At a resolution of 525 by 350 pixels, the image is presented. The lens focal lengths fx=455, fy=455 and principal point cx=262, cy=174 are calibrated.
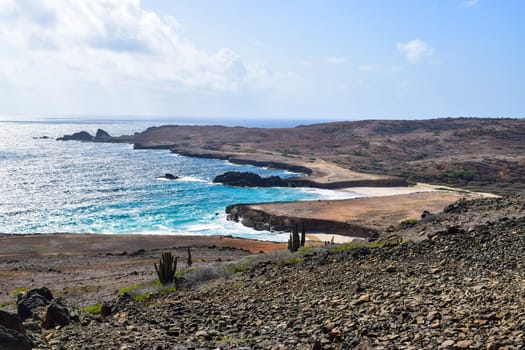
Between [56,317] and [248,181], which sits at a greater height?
[56,317]

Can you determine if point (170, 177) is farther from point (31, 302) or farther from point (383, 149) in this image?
point (31, 302)

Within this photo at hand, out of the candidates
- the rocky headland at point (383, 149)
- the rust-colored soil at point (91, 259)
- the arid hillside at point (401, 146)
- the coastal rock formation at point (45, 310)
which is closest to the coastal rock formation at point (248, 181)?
the rocky headland at point (383, 149)

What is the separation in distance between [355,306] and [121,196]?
69.6 metres

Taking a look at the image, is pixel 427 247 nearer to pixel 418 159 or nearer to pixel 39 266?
pixel 39 266

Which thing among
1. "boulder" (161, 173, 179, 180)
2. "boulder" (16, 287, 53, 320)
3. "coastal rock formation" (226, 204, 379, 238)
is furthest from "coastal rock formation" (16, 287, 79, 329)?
"boulder" (161, 173, 179, 180)

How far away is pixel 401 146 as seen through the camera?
462ft

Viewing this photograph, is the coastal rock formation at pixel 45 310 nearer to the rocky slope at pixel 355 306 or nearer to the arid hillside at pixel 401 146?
the rocky slope at pixel 355 306

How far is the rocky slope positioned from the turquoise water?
1440 inches

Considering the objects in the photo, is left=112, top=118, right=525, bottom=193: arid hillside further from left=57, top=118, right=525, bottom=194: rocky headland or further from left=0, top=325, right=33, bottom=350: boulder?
left=0, top=325, right=33, bottom=350: boulder

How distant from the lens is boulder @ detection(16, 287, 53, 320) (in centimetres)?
1758

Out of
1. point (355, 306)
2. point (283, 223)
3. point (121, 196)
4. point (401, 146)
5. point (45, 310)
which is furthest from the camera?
point (401, 146)

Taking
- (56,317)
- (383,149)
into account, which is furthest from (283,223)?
(383,149)

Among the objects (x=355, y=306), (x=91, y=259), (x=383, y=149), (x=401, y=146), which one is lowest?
(x=91, y=259)

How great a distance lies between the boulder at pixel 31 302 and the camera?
17.6 meters
